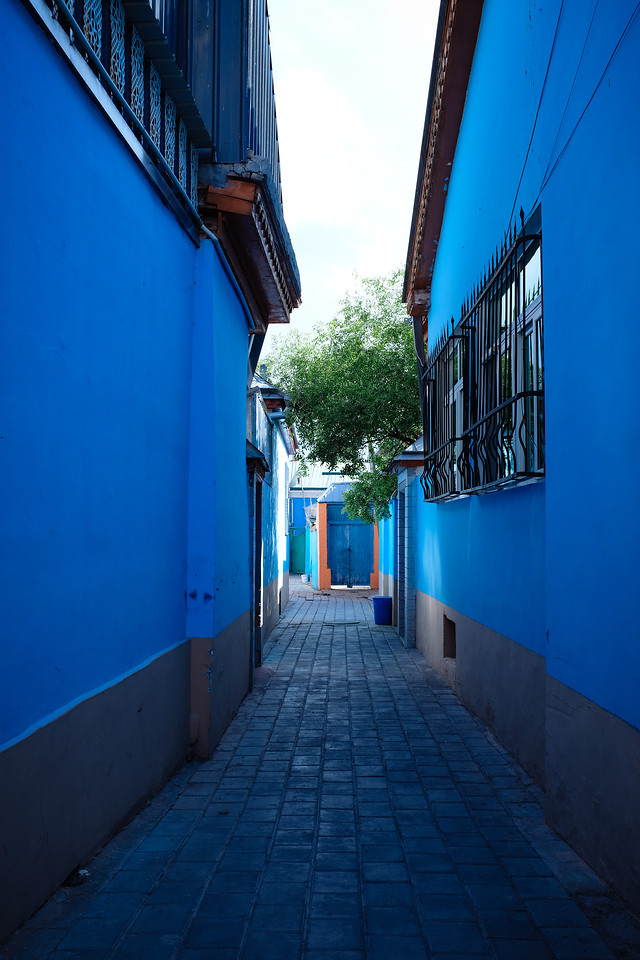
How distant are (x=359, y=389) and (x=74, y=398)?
940cm

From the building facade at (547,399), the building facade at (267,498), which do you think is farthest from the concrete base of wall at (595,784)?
the building facade at (267,498)

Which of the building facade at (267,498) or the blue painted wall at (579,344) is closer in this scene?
the blue painted wall at (579,344)

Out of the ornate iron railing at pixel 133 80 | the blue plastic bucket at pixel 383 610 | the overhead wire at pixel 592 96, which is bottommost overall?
the blue plastic bucket at pixel 383 610

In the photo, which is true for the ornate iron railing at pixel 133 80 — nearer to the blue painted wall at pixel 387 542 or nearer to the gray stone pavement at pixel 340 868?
the gray stone pavement at pixel 340 868

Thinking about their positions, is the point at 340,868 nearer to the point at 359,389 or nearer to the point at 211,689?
the point at 211,689

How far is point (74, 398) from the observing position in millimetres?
3199

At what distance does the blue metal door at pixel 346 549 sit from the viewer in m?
21.6

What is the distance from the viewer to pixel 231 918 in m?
2.89

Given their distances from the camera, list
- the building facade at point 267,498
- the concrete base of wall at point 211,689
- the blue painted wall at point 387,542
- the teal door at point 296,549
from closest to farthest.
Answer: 1. the concrete base of wall at point 211,689
2. the building facade at point 267,498
3. the blue painted wall at point 387,542
4. the teal door at point 296,549

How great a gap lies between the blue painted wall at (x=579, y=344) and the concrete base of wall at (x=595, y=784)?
120 millimetres

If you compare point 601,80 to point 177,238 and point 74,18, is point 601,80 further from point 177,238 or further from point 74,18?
point 177,238

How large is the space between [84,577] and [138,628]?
894 millimetres

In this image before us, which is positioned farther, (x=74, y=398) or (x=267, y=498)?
(x=267, y=498)

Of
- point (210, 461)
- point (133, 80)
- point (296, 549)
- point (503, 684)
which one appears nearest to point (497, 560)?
point (503, 684)
